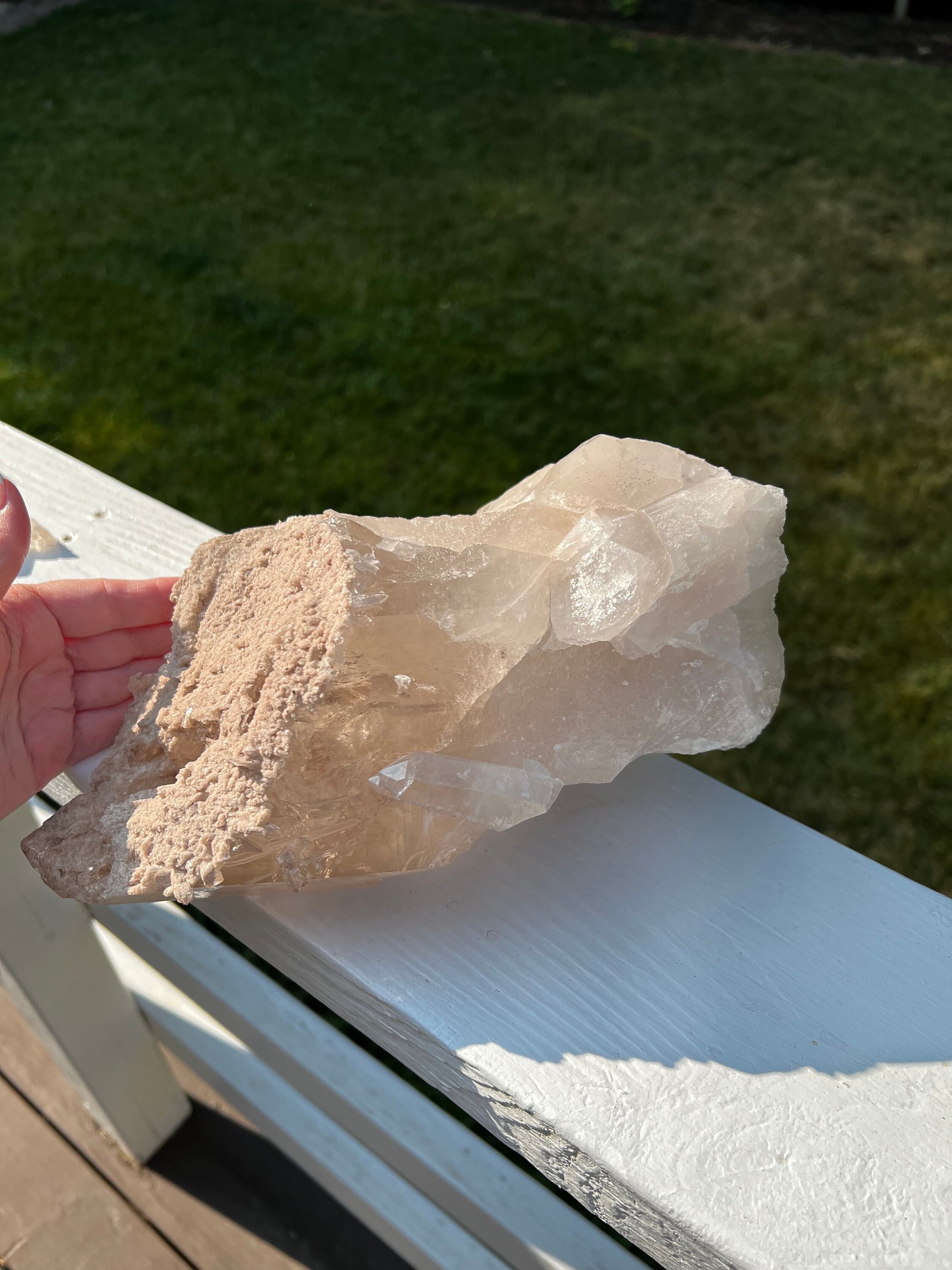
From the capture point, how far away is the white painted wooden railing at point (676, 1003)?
2.23 feet

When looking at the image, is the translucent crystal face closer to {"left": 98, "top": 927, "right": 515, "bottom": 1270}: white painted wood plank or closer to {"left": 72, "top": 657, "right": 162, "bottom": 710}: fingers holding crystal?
{"left": 72, "top": 657, "right": 162, "bottom": 710}: fingers holding crystal

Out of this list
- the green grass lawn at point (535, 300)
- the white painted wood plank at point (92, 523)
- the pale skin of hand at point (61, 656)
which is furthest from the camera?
the green grass lawn at point (535, 300)

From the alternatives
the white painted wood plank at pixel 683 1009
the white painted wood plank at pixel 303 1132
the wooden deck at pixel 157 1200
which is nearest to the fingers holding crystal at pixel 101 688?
the white painted wood plank at pixel 683 1009

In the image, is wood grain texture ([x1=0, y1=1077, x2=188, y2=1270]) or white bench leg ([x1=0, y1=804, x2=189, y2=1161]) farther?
wood grain texture ([x1=0, y1=1077, x2=188, y2=1270])

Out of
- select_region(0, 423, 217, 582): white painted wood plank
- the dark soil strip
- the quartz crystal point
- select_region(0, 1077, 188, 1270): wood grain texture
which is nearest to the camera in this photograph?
the quartz crystal point

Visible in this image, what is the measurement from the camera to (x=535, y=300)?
342 cm

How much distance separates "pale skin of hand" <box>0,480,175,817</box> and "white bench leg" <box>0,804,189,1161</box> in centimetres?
30

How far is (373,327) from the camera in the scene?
3.32 metres

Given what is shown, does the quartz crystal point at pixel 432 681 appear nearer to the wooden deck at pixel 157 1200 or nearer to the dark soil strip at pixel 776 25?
the wooden deck at pixel 157 1200

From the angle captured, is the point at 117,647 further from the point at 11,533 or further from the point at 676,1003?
the point at 676,1003

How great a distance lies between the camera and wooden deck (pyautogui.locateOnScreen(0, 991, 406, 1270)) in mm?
1609

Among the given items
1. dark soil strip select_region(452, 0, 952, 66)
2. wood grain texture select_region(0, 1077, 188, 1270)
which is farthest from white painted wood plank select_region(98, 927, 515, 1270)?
dark soil strip select_region(452, 0, 952, 66)

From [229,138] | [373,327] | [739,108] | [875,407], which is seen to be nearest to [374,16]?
[229,138]

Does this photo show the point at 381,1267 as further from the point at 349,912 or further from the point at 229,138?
the point at 229,138
